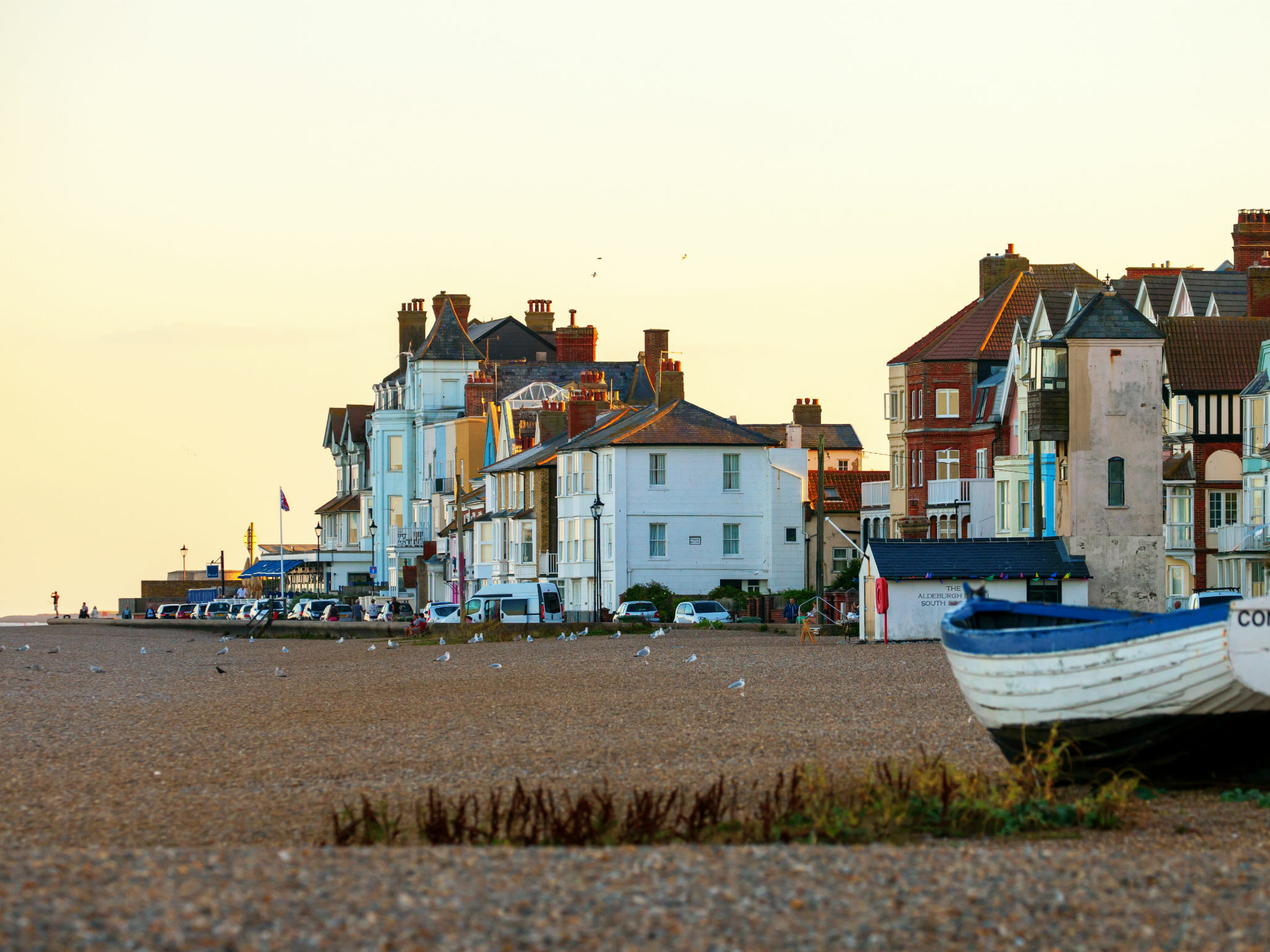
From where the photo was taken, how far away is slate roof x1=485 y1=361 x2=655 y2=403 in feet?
283

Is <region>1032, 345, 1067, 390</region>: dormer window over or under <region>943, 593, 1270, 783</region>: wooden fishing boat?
over

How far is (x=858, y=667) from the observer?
30.8 meters

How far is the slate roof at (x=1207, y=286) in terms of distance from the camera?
56.3m

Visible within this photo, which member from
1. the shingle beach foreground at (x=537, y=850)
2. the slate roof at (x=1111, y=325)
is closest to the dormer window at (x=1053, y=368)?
the slate roof at (x=1111, y=325)

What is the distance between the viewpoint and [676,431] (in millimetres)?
60812

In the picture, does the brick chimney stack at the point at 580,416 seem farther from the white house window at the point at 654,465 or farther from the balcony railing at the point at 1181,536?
the balcony railing at the point at 1181,536

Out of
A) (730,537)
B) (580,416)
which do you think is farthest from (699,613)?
(580,416)

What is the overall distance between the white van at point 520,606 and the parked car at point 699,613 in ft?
19.4

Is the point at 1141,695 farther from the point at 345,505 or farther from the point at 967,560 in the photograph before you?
the point at 345,505

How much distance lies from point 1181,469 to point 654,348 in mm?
34764

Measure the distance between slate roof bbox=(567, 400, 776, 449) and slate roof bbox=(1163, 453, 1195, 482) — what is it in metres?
14.0

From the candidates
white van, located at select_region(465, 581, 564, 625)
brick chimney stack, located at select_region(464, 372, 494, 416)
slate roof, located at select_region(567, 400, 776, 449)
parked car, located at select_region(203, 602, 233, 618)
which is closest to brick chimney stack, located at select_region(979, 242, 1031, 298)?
slate roof, located at select_region(567, 400, 776, 449)

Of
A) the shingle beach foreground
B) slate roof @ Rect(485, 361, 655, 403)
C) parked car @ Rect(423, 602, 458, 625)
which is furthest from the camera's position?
slate roof @ Rect(485, 361, 655, 403)

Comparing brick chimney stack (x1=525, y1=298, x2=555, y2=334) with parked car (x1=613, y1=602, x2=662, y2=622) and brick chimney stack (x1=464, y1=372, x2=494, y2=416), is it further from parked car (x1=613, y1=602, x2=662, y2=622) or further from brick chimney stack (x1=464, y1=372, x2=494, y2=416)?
parked car (x1=613, y1=602, x2=662, y2=622)
